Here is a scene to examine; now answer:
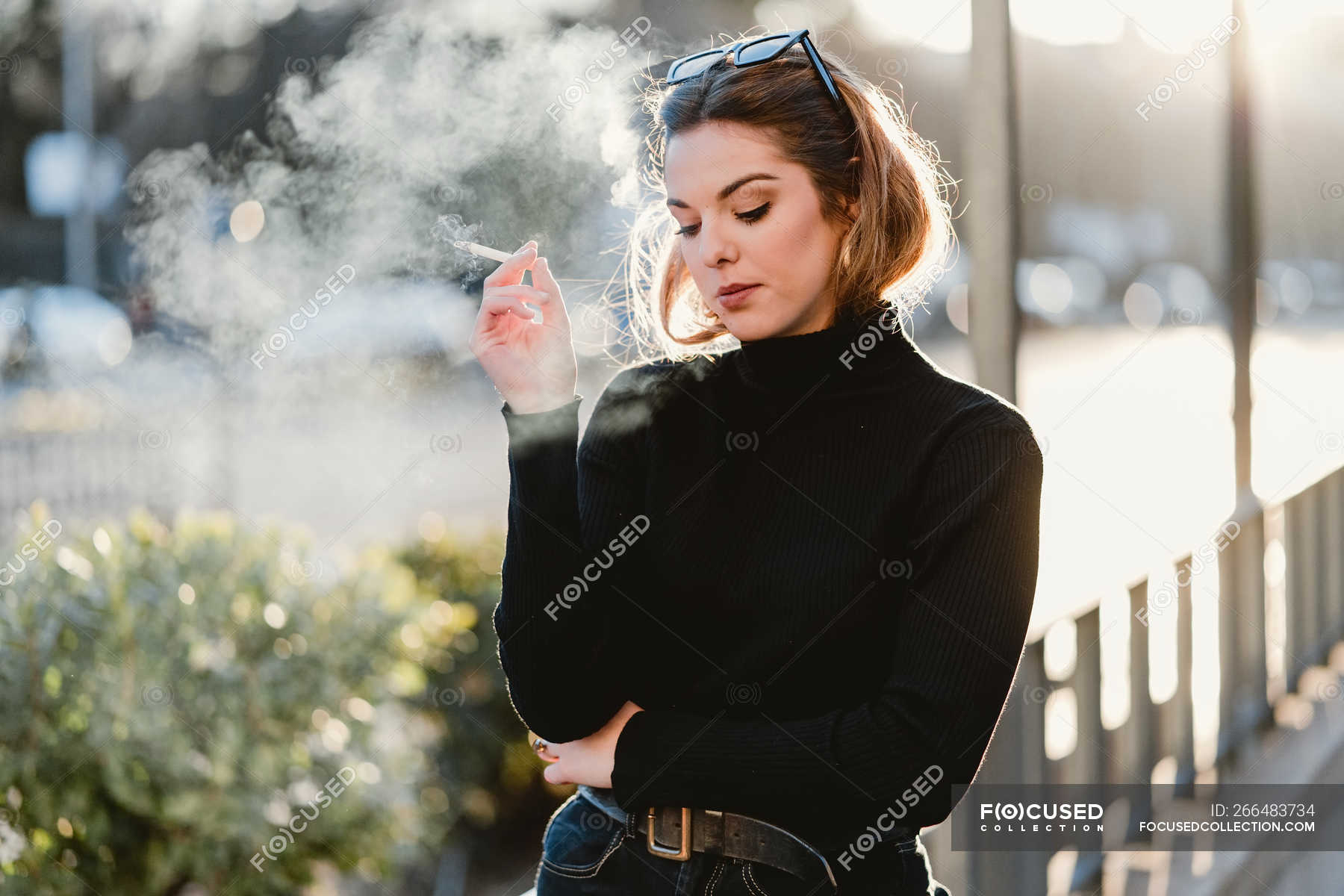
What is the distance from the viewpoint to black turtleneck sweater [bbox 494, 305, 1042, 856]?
1.12 m

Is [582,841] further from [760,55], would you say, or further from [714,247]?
[760,55]

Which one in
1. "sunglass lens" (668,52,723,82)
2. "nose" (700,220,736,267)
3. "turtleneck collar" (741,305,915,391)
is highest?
"sunglass lens" (668,52,723,82)

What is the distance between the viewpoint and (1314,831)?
3.45 meters

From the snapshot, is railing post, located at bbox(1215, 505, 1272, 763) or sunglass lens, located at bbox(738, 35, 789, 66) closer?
sunglass lens, located at bbox(738, 35, 789, 66)

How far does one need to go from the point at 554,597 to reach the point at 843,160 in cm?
57

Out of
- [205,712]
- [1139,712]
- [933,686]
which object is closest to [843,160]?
[933,686]

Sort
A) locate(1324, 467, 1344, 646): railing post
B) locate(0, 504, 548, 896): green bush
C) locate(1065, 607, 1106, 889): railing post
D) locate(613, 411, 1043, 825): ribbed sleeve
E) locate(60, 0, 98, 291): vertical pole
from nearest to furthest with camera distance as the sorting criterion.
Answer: locate(613, 411, 1043, 825): ribbed sleeve, locate(0, 504, 548, 896): green bush, locate(1065, 607, 1106, 889): railing post, locate(1324, 467, 1344, 646): railing post, locate(60, 0, 98, 291): vertical pole

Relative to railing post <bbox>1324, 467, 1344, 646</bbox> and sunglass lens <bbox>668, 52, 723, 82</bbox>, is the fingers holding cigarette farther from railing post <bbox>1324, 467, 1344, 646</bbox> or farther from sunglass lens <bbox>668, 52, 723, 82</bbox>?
railing post <bbox>1324, 467, 1344, 646</bbox>

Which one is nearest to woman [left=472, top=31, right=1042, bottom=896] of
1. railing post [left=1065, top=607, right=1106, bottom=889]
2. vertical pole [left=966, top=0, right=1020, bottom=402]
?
vertical pole [left=966, top=0, right=1020, bottom=402]

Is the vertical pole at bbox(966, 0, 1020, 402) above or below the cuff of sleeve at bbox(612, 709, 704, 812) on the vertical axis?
above

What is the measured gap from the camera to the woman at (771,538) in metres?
1.13

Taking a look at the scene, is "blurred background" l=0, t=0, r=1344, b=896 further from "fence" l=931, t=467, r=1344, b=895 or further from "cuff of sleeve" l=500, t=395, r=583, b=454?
"cuff of sleeve" l=500, t=395, r=583, b=454

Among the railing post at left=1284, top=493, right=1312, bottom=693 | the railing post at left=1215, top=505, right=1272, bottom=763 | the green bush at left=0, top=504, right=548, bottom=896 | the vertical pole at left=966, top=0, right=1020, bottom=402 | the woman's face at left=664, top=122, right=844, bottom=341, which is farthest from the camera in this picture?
the railing post at left=1284, top=493, right=1312, bottom=693

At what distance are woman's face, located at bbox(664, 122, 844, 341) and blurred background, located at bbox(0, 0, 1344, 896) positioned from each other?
27cm
